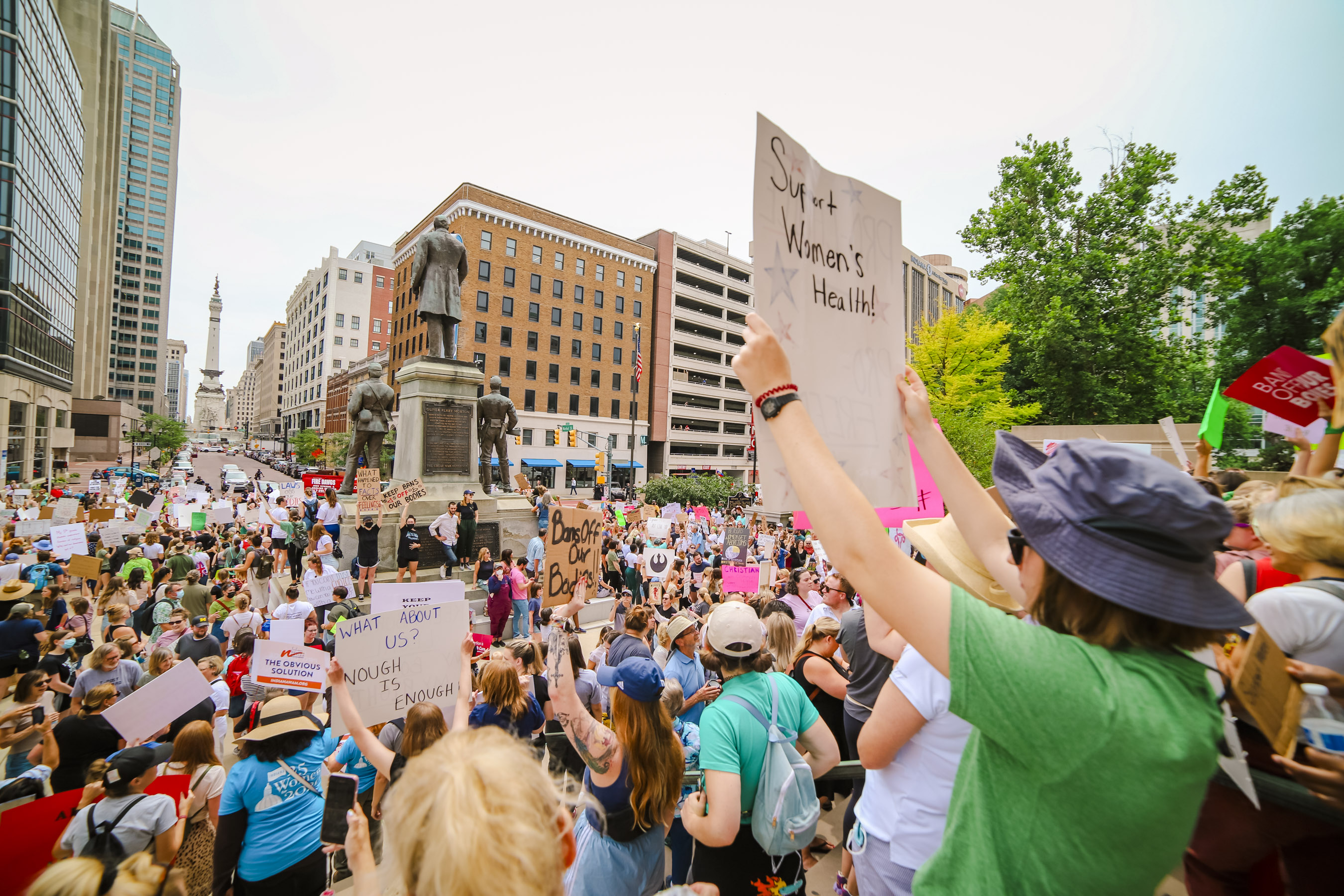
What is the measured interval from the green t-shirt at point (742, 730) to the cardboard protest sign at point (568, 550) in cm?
241

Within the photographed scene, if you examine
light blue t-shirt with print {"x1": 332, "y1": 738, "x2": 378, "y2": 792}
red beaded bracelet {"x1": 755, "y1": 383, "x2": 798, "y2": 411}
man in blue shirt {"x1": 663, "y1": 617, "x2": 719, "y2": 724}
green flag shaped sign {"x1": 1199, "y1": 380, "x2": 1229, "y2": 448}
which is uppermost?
green flag shaped sign {"x1": 1199, "y1": 380, "x2": 1229, "y2": 448}

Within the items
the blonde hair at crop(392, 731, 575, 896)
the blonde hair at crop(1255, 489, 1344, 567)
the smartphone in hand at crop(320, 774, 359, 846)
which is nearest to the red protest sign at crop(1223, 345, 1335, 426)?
the blonde hair at crop(1255, 489, 1344, 567)

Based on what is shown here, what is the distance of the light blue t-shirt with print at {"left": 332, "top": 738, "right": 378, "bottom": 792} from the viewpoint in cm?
360

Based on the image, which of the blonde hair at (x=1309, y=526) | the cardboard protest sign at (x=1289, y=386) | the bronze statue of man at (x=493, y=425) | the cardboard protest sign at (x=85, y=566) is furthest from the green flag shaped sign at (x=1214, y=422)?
the cardboard protest sign at (x=85, y=566)

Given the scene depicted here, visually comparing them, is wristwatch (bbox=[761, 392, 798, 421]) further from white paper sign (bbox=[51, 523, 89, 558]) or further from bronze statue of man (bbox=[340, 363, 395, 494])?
bronze statue of man (bbox=[340, 363, 395, 494])

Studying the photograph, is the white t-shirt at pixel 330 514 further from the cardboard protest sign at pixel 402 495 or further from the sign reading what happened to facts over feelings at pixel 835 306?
the sign reading what happened to facts over feelings at pixel 835 306

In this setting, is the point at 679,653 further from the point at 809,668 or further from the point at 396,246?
the point at 396,246

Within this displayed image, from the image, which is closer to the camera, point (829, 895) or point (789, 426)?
point (789, 426)

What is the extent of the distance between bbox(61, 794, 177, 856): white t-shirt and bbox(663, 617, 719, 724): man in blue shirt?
2.87 metres

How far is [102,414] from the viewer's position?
59031 millimetres

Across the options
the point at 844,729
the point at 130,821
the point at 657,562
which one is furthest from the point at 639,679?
the point at 657,562

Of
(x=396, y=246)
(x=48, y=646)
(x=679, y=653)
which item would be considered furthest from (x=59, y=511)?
(x=396, y=246)

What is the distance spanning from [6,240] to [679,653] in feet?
143

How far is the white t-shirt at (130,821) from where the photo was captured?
106 inches
